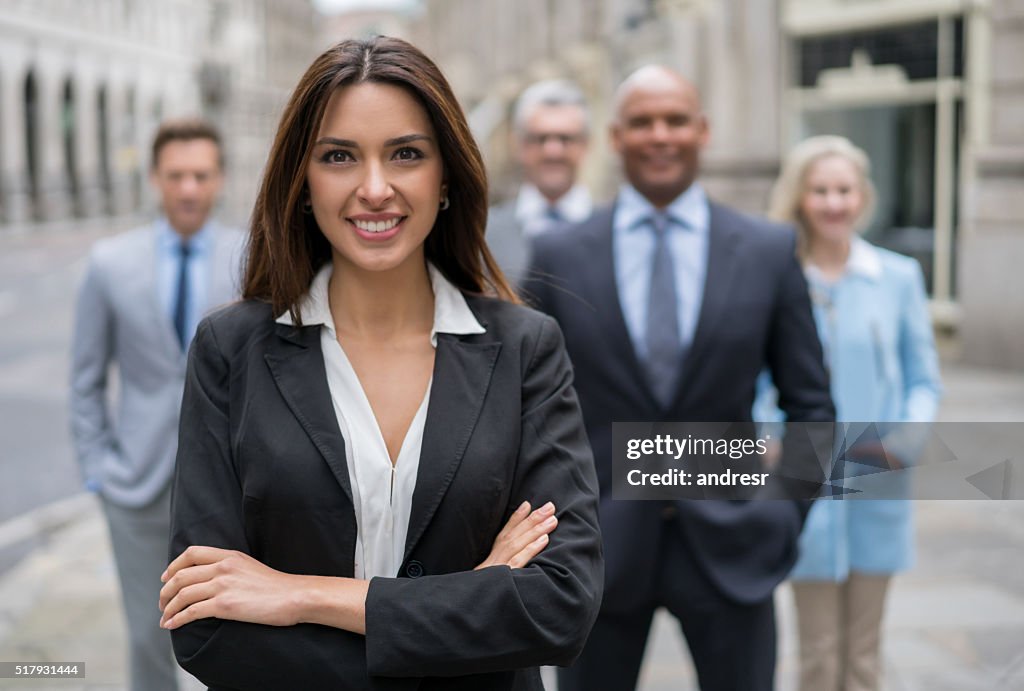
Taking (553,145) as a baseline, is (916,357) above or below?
below

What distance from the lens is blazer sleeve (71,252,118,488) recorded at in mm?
3871

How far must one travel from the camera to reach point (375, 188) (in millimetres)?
1976

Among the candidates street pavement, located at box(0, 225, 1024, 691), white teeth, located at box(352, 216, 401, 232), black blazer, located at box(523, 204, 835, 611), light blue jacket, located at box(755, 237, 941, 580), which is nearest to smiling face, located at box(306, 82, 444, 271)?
white teeth, located at box(352, 216, 401, 232)

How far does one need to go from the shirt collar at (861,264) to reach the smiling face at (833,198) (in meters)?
0.06

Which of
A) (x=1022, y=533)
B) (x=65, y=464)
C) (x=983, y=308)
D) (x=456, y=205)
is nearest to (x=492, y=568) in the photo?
(x=456, y=205)

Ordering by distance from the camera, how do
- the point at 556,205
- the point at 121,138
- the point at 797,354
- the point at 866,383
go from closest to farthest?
the point at 797,354
the point at 866,383
the point at 556,205
the point at 121,138

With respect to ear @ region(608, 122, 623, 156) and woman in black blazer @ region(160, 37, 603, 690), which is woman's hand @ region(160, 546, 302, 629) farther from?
ear @ region(608, 122, 623, 156)

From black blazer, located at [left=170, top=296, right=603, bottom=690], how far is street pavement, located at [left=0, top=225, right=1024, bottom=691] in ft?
4.65

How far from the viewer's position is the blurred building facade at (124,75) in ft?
22.6

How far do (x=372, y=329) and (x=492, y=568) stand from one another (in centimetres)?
50

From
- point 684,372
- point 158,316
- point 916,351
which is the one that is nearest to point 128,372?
point 158,316

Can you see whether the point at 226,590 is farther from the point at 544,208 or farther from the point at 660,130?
the point at 544,208

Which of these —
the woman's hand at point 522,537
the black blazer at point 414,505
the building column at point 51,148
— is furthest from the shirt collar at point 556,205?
the building column at point 51,148

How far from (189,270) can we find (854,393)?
2.21m
